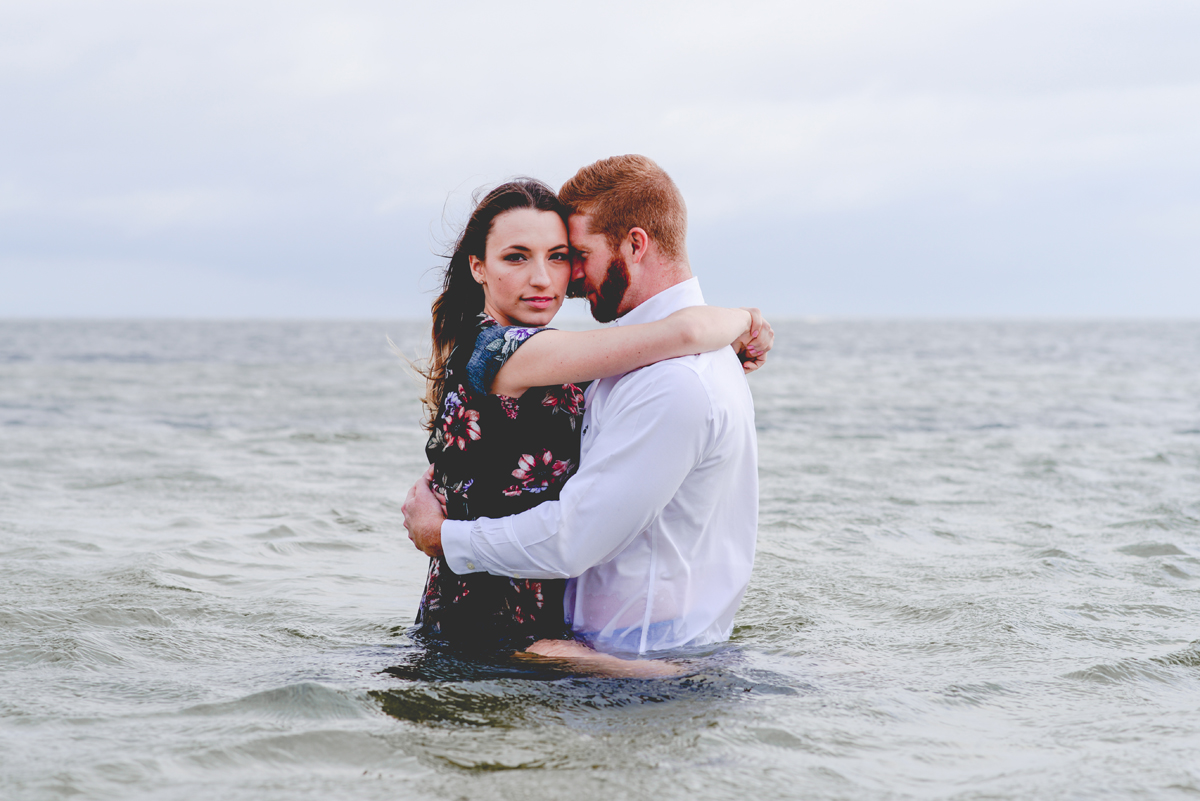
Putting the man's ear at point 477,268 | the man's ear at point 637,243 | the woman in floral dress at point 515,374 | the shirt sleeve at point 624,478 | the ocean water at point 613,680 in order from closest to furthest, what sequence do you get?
the ocean water at point 613,680 → the shirt sleeve at point 624,478 → the woman in floral dress at point 515,374 → the man's ear at point 637,243 → the man's ear at point 477,268

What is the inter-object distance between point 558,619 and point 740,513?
0.79 meters

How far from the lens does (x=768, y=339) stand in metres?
3.97

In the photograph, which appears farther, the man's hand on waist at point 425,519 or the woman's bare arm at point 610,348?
the man's hand on waist at point 425,519

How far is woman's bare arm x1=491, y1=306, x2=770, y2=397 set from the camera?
330 centimetres

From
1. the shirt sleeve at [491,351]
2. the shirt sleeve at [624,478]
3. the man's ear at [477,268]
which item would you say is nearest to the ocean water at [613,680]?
the shirt sleeve at [624,478]

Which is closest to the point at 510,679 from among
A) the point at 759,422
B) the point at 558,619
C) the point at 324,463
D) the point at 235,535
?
the point at 558,619

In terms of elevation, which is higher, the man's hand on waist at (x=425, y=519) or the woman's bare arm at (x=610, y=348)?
the woman's bare arm at (x=610, y=348)

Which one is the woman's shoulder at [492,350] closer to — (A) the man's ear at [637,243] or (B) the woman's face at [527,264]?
(B) the woman's face at [527,264]

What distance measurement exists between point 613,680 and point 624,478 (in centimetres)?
76

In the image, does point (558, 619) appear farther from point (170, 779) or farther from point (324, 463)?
point (324, 463)

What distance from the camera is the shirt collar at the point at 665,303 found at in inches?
139

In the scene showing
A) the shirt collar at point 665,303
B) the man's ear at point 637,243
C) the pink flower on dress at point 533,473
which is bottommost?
the pink flower on dress at point 533,473

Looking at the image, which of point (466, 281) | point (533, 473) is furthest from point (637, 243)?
point (533, 473)

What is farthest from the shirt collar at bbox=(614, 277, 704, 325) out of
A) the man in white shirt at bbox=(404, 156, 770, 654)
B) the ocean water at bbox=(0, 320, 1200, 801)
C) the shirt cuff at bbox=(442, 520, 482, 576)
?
the ocean water at bbox=(0, 320, 1200, 801)
